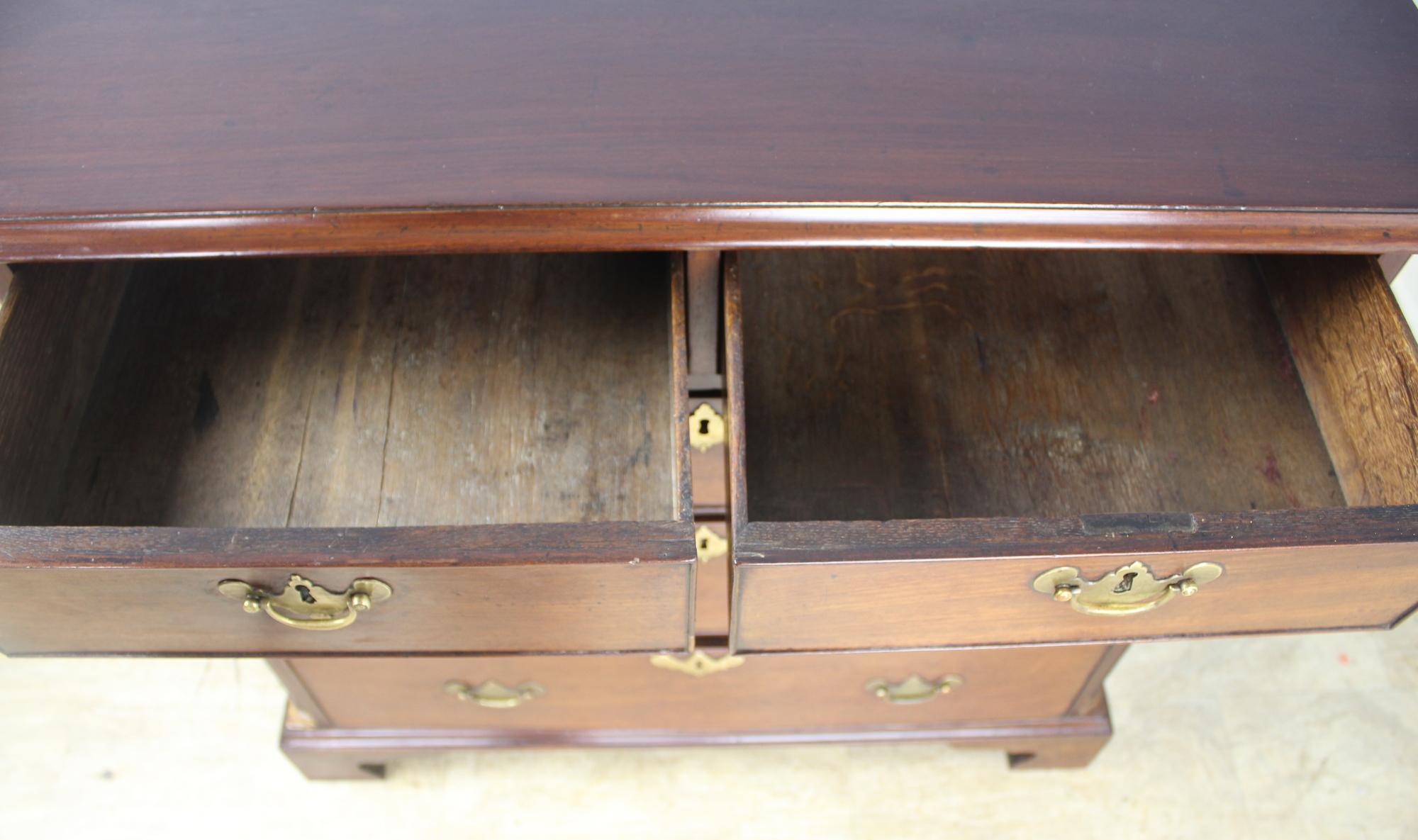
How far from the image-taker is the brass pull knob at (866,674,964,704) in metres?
0.90

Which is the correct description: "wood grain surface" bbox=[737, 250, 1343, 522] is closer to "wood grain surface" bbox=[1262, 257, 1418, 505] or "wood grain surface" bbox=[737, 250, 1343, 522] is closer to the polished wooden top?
"wood grain surface" bbox=[1262, 257, 1418, 505]

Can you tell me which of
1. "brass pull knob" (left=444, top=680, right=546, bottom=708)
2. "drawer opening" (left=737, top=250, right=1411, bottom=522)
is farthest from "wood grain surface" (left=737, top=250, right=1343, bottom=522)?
"brass pull knob" (left=444, top=680, right=546, bottom=708)

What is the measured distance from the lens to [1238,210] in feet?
1.91

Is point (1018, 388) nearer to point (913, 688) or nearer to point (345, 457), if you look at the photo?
point (913, 688)

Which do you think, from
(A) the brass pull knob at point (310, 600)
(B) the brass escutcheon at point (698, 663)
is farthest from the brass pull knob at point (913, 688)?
(A) the brass pull knob at point (310, 600)

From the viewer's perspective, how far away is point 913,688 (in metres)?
0.91

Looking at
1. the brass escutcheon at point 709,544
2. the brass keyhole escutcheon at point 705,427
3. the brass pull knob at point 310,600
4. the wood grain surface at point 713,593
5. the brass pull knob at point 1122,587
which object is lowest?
the brass pull knob at point 310,600

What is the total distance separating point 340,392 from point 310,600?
19 cm

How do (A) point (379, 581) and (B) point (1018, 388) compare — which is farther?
(B) point (1018, 388)

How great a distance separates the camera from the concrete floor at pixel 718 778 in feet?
3.32

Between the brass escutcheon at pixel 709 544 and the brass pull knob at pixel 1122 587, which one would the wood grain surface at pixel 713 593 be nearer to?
the brass escutcheon at pixel 709 544

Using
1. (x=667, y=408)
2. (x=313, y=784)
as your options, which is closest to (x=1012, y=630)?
(x=667, y=408)

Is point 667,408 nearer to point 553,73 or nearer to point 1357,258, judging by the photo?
point 553,73

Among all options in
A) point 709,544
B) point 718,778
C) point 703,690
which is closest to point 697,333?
point 709,544
